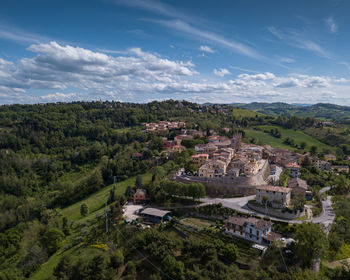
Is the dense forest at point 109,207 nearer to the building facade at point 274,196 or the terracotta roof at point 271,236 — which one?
the terracotta roof at point 271,236

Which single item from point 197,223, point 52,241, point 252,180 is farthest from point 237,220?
point 52,241

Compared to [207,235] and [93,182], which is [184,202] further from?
[93,182]

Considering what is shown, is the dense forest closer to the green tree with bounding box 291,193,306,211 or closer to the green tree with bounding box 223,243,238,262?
the green tree with bounding box 223,243,238,262

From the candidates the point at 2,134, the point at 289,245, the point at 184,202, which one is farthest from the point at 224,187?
the point at 2,134

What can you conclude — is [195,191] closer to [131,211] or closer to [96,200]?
[131,211]

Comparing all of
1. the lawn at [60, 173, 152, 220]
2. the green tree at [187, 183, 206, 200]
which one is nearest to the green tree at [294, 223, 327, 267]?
the green tree at [187, 183, 206, 200]

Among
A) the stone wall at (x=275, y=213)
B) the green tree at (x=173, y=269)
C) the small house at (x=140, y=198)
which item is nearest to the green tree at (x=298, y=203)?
the stone wall at (x=275, y=213)
